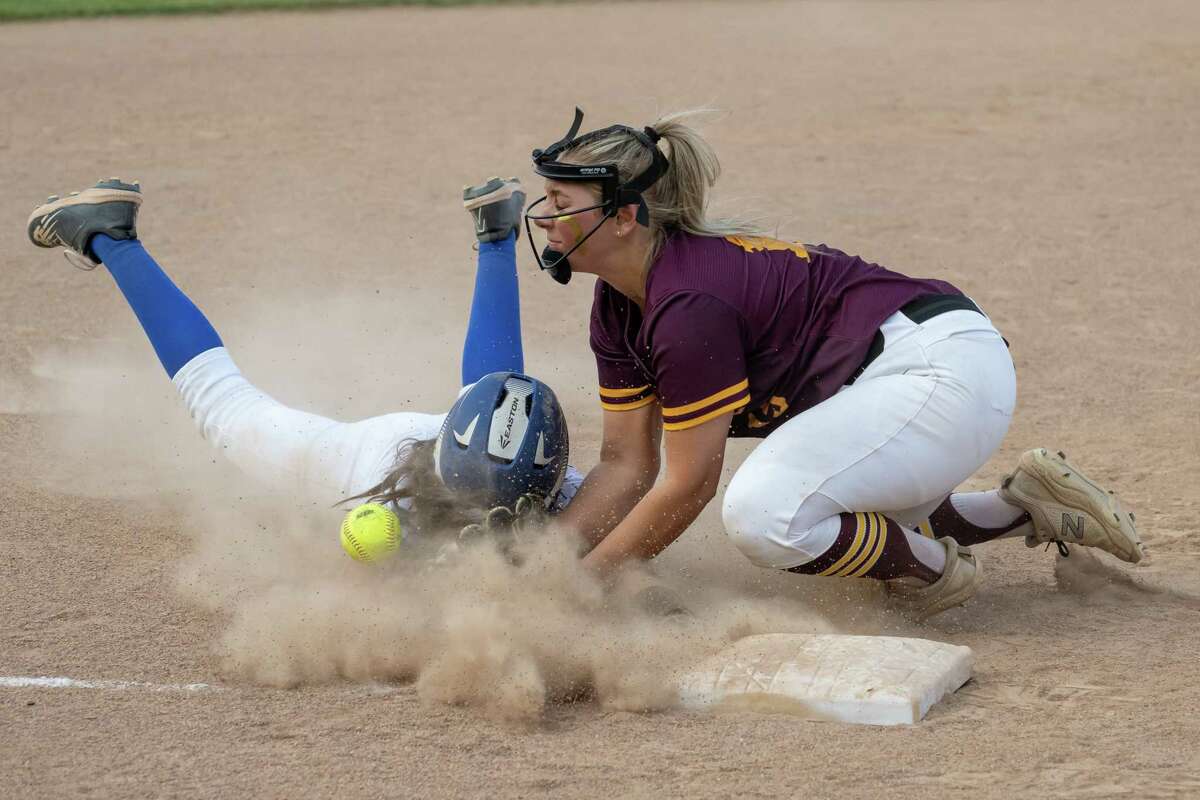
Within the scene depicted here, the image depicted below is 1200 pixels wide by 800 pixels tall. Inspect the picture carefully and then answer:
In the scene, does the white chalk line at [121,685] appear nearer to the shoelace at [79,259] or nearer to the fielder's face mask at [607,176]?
the fielder's face mask at [607,176]

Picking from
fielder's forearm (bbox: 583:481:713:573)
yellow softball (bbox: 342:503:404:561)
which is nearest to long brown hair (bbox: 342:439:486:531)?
yellow softball (bbox: 342:503:404:561)

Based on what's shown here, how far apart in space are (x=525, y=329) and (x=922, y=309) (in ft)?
9.46

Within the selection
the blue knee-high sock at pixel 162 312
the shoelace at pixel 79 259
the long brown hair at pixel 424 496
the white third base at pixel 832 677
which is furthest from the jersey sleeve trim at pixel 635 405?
the shoelace at pixel 79 259

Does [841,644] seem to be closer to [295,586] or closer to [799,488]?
[799,488]

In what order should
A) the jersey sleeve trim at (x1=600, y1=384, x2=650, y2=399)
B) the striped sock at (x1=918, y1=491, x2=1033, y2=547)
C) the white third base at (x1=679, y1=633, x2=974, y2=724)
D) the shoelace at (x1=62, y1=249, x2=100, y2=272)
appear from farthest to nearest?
the shoelace at (x1=62, y1=249, x2=100, y2=272), the striped sock at (x1=918, y1=491, x2=1033, y2=547), the jersey sleeve trim at (x1=600, y1=384, x2=650, y2=399), the white third base at (x1=679, y1=633, x2=974, y2=724)

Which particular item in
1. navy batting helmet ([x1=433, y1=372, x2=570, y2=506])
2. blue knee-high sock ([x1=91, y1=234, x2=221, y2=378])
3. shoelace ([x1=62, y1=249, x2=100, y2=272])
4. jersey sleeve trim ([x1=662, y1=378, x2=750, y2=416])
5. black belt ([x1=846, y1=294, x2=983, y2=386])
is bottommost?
navy batting helmet ([x1=433, y1=372, x2=570, y2=506])

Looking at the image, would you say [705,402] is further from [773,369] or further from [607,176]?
[607,176]

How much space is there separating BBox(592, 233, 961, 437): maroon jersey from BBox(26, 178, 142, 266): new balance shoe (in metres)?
1.71

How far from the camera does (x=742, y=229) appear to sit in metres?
3.57

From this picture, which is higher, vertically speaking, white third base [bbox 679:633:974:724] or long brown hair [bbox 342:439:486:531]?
long brown hair [bbox 342:439:486:531]

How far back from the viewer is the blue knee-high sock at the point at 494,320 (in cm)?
443

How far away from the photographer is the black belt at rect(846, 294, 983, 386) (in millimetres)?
3523

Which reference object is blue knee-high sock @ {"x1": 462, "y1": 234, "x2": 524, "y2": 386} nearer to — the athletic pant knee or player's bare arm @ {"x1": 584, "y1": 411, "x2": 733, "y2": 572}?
player's bare arm @ {"x1": 584, "y1": 411, "x2": 733, "y2": 572}

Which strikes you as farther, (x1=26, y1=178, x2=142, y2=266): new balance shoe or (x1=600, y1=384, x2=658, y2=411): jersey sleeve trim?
(x1=26, y1=178, x2=142, y2=266): new balance shoe
